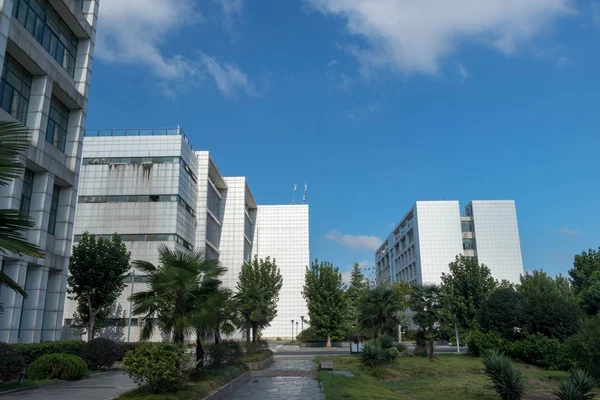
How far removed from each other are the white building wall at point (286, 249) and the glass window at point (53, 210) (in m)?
54.5

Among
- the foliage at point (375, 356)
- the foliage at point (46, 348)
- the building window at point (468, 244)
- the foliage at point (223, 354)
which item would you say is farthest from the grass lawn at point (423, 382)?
the building window at point (468, 244)

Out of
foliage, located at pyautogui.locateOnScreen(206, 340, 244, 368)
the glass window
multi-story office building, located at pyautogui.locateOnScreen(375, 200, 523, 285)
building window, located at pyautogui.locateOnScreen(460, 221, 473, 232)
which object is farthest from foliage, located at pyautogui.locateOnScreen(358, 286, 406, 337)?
building window, located at pyautogui.locateOnScreen(460, 221, 473, 232)

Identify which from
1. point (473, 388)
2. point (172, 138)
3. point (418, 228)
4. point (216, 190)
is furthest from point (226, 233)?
point (473, 388)

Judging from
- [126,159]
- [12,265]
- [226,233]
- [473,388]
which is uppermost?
[126,159]

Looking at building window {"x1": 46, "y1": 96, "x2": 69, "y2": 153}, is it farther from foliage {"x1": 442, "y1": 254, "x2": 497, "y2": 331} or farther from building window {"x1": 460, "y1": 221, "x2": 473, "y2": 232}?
building window {"x1": 460, "y1": 221, "x2": 473, "y2": 232}

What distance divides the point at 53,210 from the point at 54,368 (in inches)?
464

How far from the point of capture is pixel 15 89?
23406mm

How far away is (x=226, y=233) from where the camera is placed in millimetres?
68000

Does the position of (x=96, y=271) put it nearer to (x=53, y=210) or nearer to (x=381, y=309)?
(x=53, y=210)

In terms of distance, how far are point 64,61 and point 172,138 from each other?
2186 centimetres

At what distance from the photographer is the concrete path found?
1339 cm

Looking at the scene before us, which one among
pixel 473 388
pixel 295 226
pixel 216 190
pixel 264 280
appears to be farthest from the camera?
pixel 295 226

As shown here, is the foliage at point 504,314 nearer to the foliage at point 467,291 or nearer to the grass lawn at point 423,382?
the grass lawn at point 423,382

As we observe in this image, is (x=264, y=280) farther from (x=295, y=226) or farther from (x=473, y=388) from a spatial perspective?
(x=473, y=388)
